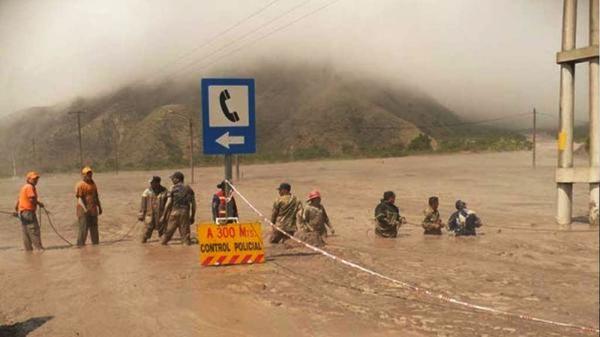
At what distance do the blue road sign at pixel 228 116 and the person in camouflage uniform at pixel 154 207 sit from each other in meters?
4.58

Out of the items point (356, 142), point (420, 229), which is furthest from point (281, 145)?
point (420, 229)

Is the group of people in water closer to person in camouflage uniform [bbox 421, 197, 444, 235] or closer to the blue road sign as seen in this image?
person in camouflage uniform [bbox 421, 197, 444, 235]

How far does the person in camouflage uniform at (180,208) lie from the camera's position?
1295 cm

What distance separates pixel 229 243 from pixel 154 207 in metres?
4.51

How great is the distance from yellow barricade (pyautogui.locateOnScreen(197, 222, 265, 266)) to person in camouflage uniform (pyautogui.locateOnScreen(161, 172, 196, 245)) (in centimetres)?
339

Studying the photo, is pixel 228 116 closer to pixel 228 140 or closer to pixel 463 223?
pixel 228 140

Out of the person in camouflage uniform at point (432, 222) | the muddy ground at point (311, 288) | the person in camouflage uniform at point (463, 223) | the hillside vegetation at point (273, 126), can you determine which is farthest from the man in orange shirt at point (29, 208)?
the hillside vegetation at point (273, 126)

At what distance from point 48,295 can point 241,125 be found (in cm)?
359

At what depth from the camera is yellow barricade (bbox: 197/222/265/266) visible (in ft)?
31.7

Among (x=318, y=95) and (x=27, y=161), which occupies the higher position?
(x=318, y=95)

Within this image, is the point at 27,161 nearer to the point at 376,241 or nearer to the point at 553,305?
the point at 376,241

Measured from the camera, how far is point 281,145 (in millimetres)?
122125

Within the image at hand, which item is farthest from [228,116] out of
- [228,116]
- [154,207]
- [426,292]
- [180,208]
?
[154,207]

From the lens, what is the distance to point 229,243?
9750mm
